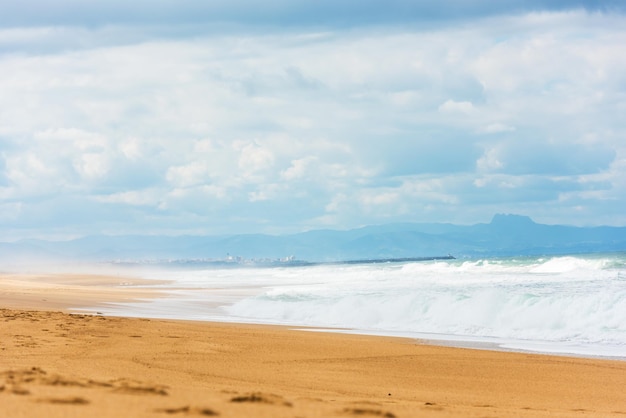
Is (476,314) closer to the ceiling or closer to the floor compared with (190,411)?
closer to the ceiling

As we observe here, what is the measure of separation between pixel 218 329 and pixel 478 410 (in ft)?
33.6

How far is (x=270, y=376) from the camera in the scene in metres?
10.3

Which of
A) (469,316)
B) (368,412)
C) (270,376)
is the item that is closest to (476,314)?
(469,316)

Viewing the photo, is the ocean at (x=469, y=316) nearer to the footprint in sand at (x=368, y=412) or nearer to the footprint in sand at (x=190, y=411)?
the footprint in sand at (x=368, y=412)

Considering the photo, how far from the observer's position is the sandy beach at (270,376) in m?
5.92

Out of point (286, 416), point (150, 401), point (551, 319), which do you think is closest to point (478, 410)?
point (286, 416)

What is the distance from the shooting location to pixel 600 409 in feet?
30.4

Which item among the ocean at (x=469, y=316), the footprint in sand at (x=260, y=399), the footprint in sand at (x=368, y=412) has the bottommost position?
the footprint in sand at (x=368, y=412)

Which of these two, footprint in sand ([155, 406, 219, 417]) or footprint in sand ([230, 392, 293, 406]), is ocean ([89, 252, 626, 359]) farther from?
footprint in sand ([155, 406, 219, 417])

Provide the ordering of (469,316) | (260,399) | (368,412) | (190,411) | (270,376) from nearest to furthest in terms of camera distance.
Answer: (190,411) → (368,412) → (260,399) → (270,376) → (469,316)

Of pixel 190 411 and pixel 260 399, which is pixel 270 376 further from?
pixel 190 411

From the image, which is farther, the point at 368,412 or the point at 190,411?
the point at 368,412

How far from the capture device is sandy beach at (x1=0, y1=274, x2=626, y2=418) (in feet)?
19.4

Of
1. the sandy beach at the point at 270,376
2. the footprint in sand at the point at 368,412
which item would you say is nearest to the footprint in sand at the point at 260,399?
the sandy beach at the point at 270,376
